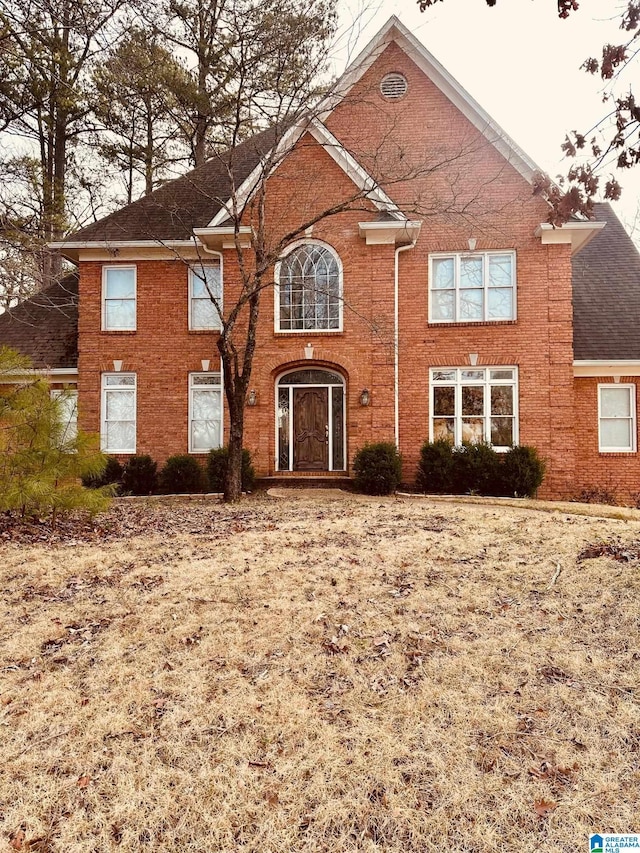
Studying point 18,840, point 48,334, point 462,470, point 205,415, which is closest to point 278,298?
point 205,415

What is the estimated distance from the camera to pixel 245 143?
18.7 meters

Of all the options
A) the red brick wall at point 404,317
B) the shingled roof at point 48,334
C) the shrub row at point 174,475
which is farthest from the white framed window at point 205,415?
the shingled roof at point 48,334

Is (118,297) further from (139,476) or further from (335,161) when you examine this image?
(335,161)

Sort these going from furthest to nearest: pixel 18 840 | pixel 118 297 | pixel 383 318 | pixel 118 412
Result: 1. pixel 118 297
2. pixel 118 412
3. pixel 383 318
4. pixel 18 840

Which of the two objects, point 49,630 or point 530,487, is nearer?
point 49,630

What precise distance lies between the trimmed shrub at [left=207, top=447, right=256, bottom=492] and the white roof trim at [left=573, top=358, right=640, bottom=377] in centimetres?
837

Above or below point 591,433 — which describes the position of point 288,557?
below

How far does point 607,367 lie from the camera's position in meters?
15.1

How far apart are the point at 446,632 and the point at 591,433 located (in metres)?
11.7

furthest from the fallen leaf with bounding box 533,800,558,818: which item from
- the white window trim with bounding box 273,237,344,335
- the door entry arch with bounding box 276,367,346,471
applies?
the white window trim with bounding box 273,237,344,335

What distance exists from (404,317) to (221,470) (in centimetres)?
585

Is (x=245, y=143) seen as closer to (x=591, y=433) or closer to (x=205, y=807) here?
(x=591, y=433)

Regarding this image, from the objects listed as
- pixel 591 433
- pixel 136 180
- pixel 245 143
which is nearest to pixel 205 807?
pixel 591 433

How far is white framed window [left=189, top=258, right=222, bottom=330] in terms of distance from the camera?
1562cm
